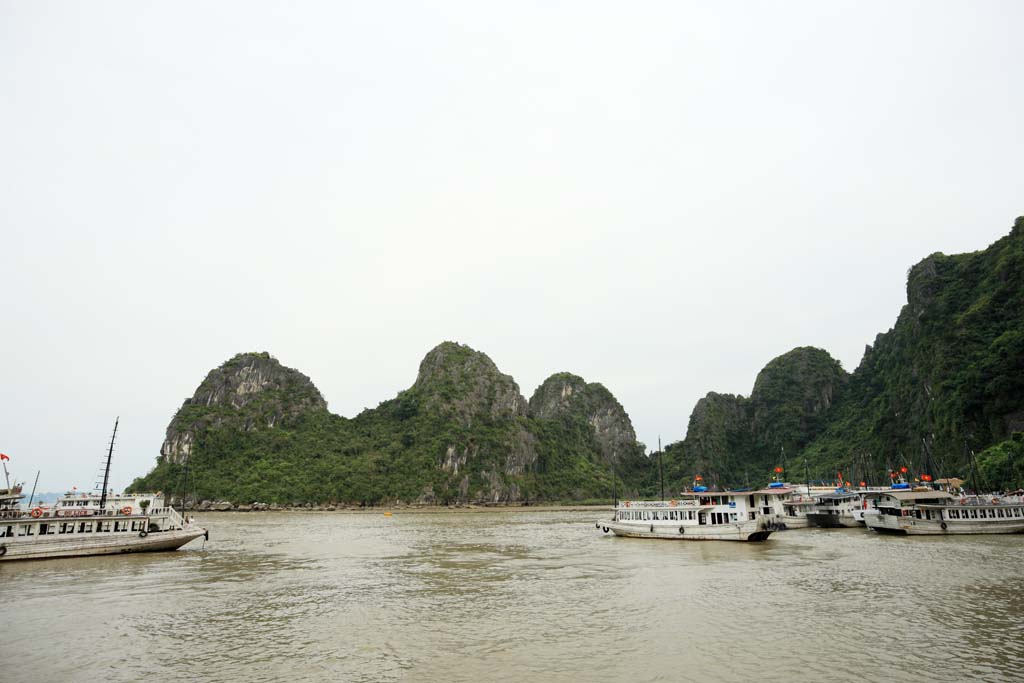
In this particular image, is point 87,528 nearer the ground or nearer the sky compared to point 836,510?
nearer the sky

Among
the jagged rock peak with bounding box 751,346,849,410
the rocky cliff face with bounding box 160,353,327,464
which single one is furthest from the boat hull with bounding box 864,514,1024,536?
the rocky cliff face with bounding box 160,353,327,464

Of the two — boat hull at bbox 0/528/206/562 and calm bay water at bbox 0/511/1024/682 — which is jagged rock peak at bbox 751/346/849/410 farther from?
boat hull at bbox 0/528/206/562

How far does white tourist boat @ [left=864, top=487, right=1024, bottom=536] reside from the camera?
149ft

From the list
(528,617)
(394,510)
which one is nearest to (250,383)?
(394,510)

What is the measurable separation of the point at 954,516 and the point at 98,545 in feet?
218

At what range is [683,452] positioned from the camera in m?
186

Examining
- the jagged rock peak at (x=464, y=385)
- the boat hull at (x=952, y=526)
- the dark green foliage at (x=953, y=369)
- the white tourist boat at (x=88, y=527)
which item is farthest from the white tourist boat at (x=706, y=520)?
the jagged rock peak at (x=464, y=385)

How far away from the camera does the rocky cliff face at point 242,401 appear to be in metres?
136

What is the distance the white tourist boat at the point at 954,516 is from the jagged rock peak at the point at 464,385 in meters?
116

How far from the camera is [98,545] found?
3934 centimetres

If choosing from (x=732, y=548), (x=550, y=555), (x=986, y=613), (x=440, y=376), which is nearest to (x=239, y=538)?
(x=550, y=555)

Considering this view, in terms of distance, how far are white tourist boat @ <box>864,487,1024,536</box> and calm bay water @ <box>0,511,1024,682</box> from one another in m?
9.09

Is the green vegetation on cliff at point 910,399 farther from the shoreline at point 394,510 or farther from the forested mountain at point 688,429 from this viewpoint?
the shoreline at point 394,510

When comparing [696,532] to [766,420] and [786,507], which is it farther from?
[766,420]
